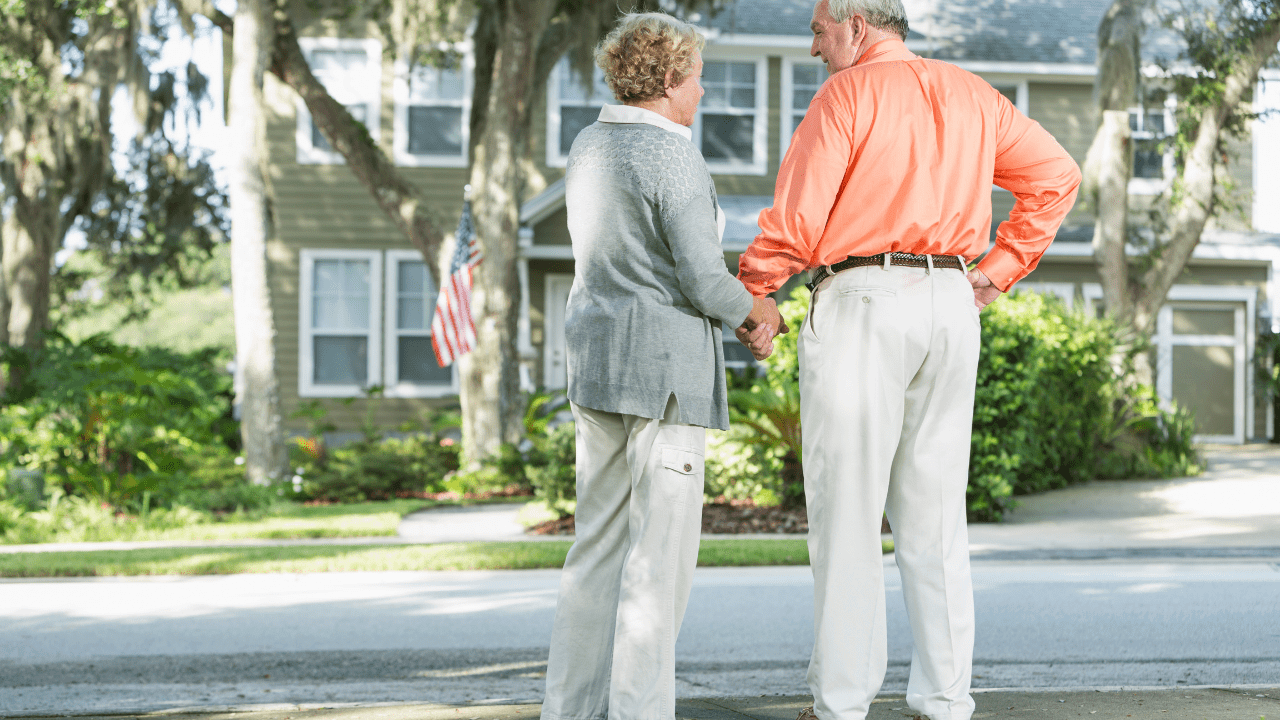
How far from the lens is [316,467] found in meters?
13.2

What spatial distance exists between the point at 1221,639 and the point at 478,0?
10735mm

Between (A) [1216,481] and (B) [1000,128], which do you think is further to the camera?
(A) [1216,481]

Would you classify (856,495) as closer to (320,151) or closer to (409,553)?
(409,553)

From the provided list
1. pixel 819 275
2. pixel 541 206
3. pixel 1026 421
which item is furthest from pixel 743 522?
pixel 541 206

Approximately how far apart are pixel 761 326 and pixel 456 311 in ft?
32.7

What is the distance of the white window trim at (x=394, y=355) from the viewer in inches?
703

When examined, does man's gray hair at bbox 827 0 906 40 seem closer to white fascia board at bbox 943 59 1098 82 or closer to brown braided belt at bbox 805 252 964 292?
brown braided belt at bbox 805 252 964 292

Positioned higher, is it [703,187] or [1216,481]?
[703,187]

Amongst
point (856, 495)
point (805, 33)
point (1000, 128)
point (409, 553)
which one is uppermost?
point (805, 33)

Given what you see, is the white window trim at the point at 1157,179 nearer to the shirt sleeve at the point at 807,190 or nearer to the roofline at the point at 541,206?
the roofline at the point at 541,206

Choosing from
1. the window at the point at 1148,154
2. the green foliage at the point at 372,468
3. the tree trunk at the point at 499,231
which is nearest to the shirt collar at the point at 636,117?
the green foliage at the point at 372,468

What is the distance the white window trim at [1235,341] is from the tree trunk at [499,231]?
11041mm

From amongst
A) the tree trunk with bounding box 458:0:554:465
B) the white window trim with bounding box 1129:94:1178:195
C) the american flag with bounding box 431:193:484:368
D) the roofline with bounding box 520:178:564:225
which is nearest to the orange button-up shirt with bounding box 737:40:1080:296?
the american flag with bounding box 431:193:484:368

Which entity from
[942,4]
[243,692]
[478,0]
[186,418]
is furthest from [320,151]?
[243,692]
